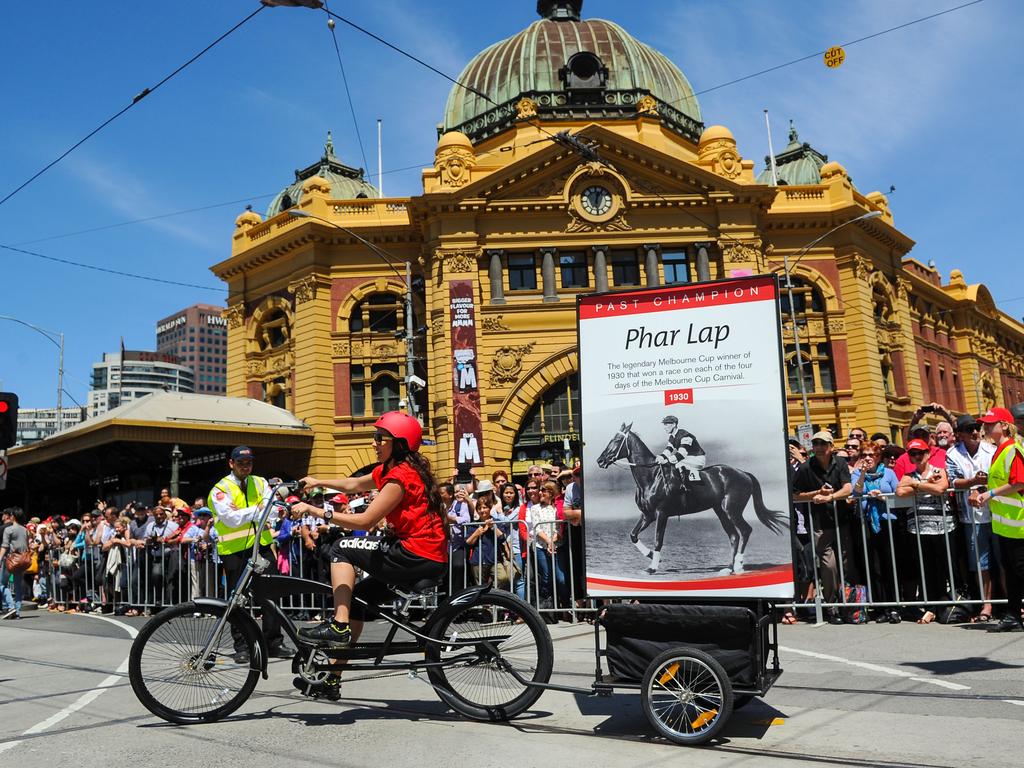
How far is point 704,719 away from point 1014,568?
4.16 meters

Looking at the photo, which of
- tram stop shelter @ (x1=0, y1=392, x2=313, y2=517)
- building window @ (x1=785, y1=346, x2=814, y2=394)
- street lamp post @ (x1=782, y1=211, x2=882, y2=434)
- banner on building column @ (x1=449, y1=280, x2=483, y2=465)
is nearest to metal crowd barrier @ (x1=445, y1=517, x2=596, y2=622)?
tram stop shelter @ (x1=0, y1=392, x2=313, y2=517)

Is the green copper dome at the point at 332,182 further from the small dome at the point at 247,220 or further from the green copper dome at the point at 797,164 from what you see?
the green copper dome at the point at 797,164

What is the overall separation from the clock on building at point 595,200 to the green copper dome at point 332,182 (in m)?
15.8

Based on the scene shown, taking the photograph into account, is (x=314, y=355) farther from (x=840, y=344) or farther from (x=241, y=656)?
(x=241, y=656)

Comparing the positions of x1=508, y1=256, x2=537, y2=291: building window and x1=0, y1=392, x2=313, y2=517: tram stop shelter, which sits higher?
x1=508, y1=256, x2=537, y2=291: building window

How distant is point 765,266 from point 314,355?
19.4 meters

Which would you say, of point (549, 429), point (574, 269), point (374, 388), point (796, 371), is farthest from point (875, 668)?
point (796, 371)

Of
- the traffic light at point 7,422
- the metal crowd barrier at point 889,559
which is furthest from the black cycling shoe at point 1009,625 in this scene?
the traffic light at point 7,422

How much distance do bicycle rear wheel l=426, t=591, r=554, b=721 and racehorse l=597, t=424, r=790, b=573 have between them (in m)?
0.92

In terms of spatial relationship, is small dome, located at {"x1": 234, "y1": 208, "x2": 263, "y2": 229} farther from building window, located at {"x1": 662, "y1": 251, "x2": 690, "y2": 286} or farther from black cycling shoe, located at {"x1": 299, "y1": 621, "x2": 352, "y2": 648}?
black cycling shoe, located at {"x1": 299, "y1": 621, "x2": 352, "y2": 648}

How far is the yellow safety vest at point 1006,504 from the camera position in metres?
7.67

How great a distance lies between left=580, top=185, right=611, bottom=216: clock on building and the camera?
36812mm

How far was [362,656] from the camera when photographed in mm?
5941

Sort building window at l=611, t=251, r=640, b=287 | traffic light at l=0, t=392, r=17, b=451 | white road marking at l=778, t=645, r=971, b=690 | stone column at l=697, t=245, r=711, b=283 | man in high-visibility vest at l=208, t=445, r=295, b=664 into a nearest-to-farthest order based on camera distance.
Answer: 1. white road marking at l=778, t=645, r=971, b=690
2. man in high-visibility vest at l=208, t=445, r=295, b=664
3. traffic light at l=0, t=392, r=17, b=451
4. stone column at l=697, t=245, r=711, b=283
5. building window at l=611, t=251, r=640, b=287
